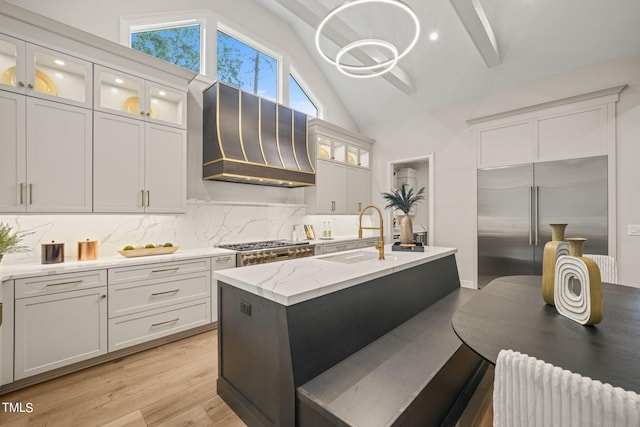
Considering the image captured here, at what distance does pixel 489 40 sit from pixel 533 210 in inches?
93.5

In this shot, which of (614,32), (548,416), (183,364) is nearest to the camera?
(548,416)

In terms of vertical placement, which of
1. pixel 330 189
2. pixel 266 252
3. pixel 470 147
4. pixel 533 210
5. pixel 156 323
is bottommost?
pixel 156 323

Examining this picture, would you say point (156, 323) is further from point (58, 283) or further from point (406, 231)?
point (406, 231)

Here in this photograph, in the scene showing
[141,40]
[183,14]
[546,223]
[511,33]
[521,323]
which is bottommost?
[521,323]

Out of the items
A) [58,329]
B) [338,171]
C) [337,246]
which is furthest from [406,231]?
[58,329]

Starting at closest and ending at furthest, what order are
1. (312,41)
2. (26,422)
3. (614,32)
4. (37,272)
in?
1. (26,422)
2. (37,272)
3. (614,32)
4. (312,41)

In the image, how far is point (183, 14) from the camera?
368 centimetres

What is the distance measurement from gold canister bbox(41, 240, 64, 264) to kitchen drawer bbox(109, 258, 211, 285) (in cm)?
48

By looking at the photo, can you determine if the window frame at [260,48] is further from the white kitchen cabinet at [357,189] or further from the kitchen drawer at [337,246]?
the kitchen drawer at [337,246]

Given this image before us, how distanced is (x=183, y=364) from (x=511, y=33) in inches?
215

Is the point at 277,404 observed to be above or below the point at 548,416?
below

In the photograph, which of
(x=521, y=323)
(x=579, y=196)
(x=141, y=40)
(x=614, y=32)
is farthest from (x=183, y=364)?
(x=614, y=32)

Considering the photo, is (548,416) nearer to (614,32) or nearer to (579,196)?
(579,196)

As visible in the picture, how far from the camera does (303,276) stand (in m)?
1.74
